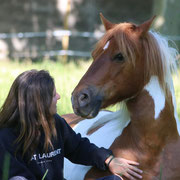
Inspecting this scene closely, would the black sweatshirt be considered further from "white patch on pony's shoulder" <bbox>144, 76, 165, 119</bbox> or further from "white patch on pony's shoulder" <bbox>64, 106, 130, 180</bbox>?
"white patch on pony's shoulder" <bbox>144, 76, 165, 119</bbox>

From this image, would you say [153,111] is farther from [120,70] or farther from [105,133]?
[105,133]

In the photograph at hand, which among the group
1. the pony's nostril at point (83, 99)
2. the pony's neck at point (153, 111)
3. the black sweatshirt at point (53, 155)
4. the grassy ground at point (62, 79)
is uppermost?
the pony's nostril at point (83, 99)

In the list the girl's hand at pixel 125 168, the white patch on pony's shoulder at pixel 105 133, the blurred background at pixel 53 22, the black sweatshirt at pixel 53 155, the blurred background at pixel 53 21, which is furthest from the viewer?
the blurred background at pixel 53 21

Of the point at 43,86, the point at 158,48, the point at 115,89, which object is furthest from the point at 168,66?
the point at 43,86

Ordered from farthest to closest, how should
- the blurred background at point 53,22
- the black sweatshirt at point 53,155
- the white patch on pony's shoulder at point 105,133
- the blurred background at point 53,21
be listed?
the blurred background at point 53,21, the blurred background at point 53,22, the white patch on pony's shoulder at point 105,133, the black sweatshirt at point 53,155

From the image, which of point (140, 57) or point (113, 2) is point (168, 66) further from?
point (113, 2)

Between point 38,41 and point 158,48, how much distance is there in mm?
10206

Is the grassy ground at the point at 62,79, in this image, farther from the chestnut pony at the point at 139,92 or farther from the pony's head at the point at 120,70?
the pony's head at the point at 120,70

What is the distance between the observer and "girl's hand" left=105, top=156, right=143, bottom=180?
8.25ft

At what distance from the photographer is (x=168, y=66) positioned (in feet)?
8.23

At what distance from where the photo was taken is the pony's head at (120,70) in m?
2.42

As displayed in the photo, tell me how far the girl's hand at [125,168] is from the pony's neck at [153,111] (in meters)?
0.23

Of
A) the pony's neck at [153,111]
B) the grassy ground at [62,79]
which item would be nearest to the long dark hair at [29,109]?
the pony's neck at [153,111]

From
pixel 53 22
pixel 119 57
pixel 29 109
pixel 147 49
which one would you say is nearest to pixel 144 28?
pixel 147 49
